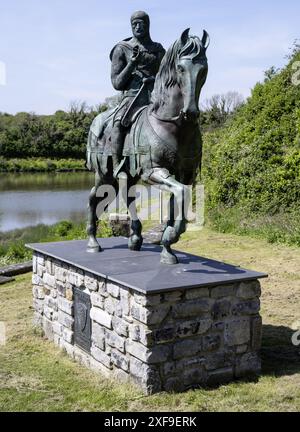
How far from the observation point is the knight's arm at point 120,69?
520 cm

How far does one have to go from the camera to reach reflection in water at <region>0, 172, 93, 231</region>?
18.8 m

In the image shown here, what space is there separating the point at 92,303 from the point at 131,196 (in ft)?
4.87

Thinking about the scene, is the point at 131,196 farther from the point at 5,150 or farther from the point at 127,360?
the point at 5,150

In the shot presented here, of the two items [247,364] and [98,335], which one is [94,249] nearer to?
[98,335]

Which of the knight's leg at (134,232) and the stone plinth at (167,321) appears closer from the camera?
the stone plinth at (167,321)

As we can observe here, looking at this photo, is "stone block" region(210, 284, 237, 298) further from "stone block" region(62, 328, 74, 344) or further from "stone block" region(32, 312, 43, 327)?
"stone block" region(32, 312, 43, 327)

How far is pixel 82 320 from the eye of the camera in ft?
16.0

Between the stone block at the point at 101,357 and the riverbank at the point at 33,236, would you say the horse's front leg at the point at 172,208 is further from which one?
the riverbank at the point at 33,236

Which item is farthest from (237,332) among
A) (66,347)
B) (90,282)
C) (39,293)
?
(39,293)

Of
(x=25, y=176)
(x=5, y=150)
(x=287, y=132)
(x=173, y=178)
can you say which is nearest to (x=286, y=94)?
(x=287, y=132)

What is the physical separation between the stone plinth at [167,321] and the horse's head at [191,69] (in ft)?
4.65

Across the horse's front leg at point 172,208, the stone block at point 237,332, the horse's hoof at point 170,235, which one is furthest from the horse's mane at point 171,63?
the stone block at point 237,332

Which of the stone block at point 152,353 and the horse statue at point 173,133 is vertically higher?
the horse statue at point 173,133

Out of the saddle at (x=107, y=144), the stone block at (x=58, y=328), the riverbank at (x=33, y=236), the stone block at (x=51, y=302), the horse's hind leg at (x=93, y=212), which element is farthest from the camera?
the riverbank at (x=33, y=236)
